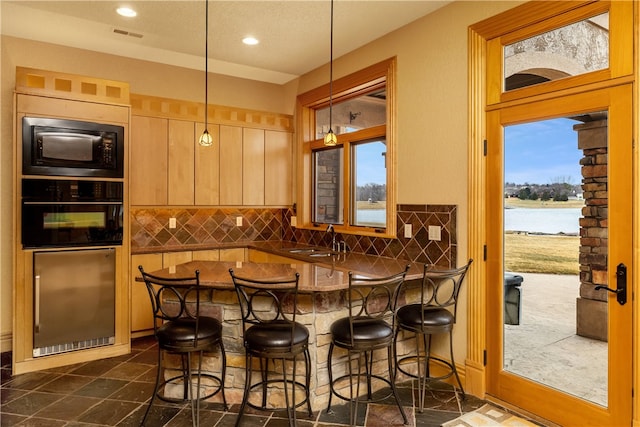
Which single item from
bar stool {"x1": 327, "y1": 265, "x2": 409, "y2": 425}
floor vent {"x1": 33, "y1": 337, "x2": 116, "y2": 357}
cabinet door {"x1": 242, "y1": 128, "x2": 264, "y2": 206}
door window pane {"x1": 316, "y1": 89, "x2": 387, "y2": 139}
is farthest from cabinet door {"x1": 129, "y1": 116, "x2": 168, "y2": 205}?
bar stool {"x1": 327, "y1": 265, "x2": 409, "y2": 425}

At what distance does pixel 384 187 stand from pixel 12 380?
12.4ft

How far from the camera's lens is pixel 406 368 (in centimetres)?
335

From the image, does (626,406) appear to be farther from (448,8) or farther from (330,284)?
(448,8)

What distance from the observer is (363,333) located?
2529 millimetres

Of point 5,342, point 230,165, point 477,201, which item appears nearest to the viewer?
point 477,201

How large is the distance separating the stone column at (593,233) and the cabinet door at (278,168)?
357cm

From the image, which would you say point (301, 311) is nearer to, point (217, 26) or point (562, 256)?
point (562, 256)

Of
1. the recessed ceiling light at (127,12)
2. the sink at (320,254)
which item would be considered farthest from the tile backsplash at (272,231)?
the recessed ceiling light at (127,12)

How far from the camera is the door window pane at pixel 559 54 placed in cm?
244

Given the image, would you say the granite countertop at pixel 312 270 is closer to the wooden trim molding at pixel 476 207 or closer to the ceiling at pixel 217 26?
the wooden trim molding at pixel 476 207

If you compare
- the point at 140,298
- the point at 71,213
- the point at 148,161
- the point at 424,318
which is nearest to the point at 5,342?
the point at 140,298

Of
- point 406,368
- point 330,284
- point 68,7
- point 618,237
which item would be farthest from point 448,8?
point 68,7

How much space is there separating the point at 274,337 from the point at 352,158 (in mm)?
2717

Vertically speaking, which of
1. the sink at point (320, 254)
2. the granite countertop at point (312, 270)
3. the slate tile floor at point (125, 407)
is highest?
the sink at point (320, 254)
